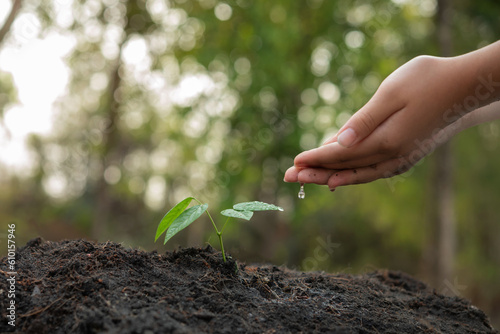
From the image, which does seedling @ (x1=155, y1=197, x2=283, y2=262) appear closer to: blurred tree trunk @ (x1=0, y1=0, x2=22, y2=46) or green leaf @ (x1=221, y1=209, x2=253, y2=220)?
green leaf @ (x1=221, y1=209, x2=253, y2=220)

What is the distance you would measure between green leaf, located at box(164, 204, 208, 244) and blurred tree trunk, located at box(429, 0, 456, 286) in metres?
4.44

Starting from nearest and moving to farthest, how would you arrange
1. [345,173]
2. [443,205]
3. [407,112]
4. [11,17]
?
[407,112]
[345,173]
[11,17]
[443,205]

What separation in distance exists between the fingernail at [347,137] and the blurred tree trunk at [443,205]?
4241 millimetres

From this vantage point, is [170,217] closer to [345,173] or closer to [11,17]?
[345,173]

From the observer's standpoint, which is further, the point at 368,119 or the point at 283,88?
the point at 283,88

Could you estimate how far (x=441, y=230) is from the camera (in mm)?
4973

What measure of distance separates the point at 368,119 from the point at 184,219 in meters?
0.68

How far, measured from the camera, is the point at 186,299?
3.75ft

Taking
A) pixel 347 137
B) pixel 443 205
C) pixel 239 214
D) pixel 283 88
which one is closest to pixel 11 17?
pixel 283 88

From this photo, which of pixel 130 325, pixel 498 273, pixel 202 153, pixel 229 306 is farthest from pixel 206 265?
pixel 498 273

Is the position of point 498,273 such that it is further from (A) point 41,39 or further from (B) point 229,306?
(A) point 41,39

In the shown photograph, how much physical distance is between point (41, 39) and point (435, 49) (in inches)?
223

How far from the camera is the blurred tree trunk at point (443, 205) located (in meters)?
4.90

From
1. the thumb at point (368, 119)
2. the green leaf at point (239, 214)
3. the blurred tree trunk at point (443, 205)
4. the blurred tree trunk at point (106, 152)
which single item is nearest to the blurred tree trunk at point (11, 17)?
the blurred tree trunk at point (106, 152)
